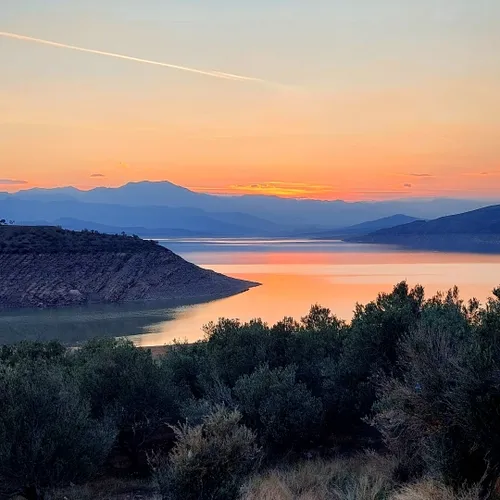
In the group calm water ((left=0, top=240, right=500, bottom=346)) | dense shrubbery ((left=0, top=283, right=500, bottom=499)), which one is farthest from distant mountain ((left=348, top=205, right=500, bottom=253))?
dense shrubbery ((left=0, top=283, right=500, bottom=499))

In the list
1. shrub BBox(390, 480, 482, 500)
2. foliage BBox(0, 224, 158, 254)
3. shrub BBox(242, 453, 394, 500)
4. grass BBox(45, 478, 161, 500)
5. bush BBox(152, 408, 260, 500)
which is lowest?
grass BBox(45, 478, 161, 500)

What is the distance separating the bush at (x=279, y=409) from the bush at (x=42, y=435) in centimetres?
306

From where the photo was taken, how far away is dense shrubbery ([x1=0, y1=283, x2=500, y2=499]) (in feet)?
23.2

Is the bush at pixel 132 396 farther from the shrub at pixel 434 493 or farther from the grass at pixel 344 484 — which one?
the shrub at pixel 434 493

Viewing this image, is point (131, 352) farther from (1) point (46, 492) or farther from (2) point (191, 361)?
(1) point (46, 492)

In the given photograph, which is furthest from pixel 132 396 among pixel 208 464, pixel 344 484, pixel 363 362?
pixel 208 464

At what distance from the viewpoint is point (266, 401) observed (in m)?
11.9

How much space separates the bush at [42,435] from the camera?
8680mm

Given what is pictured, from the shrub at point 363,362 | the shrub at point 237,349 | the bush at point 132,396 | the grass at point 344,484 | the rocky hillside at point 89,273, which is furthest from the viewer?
the rocky hillside at point 89,273

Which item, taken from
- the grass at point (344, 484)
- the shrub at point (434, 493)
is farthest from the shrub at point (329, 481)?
the shrub at point (434, 493)

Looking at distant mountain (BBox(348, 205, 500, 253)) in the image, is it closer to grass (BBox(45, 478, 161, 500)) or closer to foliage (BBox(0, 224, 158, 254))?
foliage (BBox(0, 224, 158, 254))

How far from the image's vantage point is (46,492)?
9180mm

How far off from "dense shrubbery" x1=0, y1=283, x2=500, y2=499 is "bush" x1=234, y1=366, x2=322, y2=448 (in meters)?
0.03

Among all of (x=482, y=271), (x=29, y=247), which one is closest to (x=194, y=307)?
(x=29, y=247)
